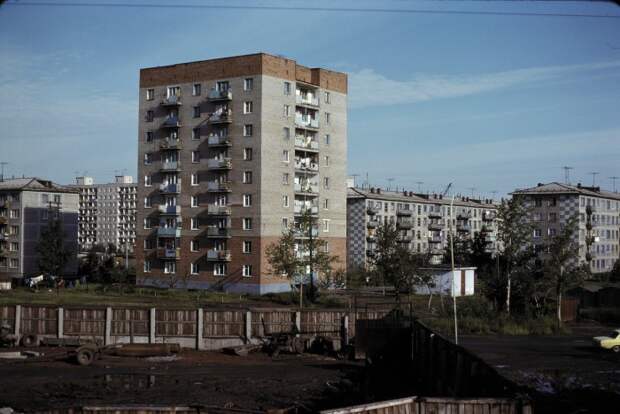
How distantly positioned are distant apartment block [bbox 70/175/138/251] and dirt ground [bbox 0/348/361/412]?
12340 cm

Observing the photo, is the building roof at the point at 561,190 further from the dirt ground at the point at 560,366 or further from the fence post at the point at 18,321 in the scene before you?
the fence post at the point at 18,321

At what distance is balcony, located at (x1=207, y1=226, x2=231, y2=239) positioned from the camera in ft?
213

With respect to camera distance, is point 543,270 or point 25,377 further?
point 543,270

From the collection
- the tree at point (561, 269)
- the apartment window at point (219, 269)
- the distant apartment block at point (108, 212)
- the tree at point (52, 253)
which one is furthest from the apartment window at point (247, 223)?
the distant apartment block at point (108, 212)

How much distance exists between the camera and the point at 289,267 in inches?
2173

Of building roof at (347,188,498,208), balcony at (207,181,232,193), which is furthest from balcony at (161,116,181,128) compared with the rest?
building roof at (347,188,498,208)

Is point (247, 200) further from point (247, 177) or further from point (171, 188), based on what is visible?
point (171, 188)

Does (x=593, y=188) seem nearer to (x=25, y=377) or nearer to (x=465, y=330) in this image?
(x=465, y=330)

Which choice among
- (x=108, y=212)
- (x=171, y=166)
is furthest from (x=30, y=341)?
(x=108, y=212)

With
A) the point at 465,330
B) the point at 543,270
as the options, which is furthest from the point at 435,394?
the point at 543,270

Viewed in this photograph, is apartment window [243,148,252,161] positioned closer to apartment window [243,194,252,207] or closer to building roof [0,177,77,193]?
apartment window [243,194,252,207]

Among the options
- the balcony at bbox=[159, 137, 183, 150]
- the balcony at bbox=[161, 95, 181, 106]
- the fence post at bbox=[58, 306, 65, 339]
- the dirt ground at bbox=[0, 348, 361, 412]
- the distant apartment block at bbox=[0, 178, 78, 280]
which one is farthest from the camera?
the distant apartment block at bbox=[0, 178, 78, 280]

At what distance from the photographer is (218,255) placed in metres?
64.8

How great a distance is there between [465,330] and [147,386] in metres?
20.3
